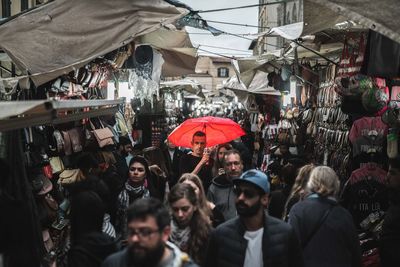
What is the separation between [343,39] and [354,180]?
2480 millimetres

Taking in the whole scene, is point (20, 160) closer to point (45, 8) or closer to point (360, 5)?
point (45, 8)

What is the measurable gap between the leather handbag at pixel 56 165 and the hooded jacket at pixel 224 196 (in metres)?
2.60

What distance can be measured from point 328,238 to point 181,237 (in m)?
1.34

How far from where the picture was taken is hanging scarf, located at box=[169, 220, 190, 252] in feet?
14.3

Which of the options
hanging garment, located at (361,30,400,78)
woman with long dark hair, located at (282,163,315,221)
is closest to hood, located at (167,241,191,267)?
woman with long dark hair, located at (282,163,315,221)

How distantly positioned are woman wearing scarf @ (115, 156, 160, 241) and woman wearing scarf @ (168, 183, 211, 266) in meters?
1.42

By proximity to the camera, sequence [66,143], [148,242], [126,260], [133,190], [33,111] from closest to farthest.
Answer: [148,242]
[126,260]
[33,111]
[133,190]
[66,143]

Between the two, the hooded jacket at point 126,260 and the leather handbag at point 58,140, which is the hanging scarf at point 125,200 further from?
the hooded jacket at point 126,260

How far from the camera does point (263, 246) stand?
3.98m

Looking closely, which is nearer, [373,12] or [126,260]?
[126,260]

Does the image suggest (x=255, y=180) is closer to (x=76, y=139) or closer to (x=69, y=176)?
(x=69, y=176)

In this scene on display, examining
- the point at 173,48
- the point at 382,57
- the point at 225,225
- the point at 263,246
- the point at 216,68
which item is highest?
the point at 216,68

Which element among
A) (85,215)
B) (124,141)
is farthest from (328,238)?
(124,141)

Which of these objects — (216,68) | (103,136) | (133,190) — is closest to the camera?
(133,190)
